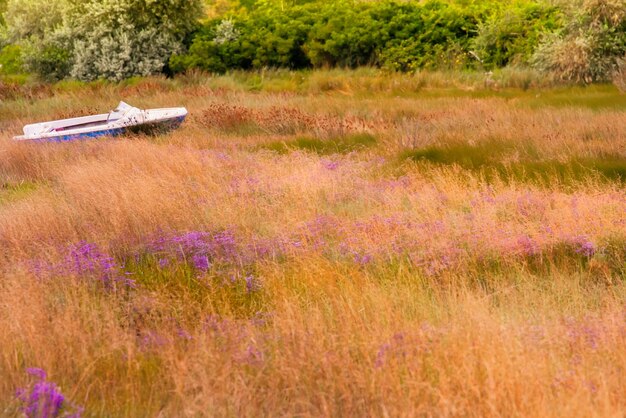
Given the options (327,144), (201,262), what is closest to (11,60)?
(327,144)

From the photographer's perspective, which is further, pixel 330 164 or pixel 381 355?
pixel 330 164

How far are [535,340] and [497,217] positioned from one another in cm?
330

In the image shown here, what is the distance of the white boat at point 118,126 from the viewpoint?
47.2 ft

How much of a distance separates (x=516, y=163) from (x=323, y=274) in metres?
4.94

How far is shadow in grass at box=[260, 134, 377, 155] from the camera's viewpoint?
12.4 metres

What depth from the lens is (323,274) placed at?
19.6ft

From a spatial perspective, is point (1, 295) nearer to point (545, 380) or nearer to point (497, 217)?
point (545, 380)

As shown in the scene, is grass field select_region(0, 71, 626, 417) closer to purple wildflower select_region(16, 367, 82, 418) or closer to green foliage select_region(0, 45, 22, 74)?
purple wildflower select_region(16, 367, 82, 418)

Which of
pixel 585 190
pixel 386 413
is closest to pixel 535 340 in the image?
pixel 386 413

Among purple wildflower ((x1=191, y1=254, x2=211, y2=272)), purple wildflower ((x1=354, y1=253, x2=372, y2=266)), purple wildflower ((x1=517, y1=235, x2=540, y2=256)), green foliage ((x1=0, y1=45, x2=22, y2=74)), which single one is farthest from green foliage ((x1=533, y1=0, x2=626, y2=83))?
green foliage ((x1=0, y1=45, x2=22, y2=74))

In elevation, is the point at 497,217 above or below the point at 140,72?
above

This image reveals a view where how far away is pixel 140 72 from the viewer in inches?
1026

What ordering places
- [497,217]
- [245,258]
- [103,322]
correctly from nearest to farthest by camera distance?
1. [103,322]
2. [245,258]
3. [497,217]

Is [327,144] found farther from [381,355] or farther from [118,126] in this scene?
[381,355]
